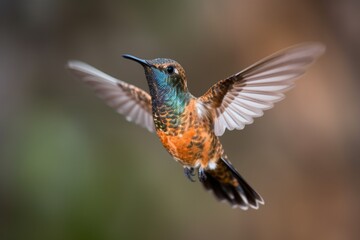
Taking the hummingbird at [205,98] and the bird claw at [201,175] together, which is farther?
the bird claw at [201,175]

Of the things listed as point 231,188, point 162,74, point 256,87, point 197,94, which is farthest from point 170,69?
point 197,94

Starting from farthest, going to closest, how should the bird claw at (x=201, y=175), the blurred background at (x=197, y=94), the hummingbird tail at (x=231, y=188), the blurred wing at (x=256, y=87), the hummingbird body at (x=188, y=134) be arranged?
the blurred background at (x=197, y=94), the hummingbird tail at (x=231, y=188), the bird claw at (x=201, y=175), the hummingbird body at (x=188, y=134), the blurred wing at (x=256, y=87)

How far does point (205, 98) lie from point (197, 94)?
6.80 ft

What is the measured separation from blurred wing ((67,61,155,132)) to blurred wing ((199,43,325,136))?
1.12ft

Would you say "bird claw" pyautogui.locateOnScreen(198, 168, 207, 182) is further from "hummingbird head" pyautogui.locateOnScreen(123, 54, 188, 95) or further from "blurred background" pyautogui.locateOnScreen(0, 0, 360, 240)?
"blurred background" pyautogui.locateOnScreen(0, 0, 360, 240)

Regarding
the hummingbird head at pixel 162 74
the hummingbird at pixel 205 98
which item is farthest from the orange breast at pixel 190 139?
the hummingbird head at pixel 162 74

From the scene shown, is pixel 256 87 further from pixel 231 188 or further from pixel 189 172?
pixel 231 188

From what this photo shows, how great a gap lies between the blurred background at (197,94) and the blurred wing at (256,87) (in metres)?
1.75

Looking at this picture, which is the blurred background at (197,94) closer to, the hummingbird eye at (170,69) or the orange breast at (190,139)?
the orange breast at (190,139)

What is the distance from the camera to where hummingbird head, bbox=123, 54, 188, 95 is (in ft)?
3.43

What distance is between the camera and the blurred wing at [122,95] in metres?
1.51

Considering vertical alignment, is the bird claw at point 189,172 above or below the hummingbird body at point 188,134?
below

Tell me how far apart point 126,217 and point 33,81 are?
98 cm

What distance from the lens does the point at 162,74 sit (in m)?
1.07
